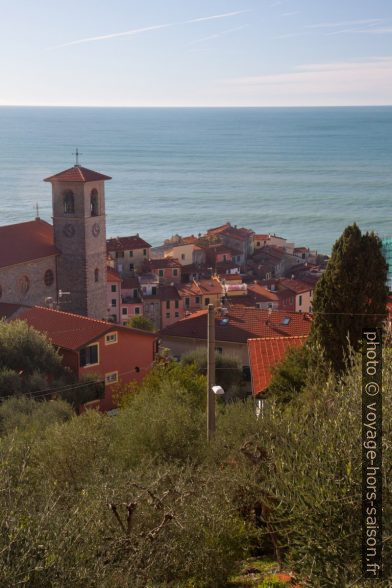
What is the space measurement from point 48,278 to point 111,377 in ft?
35.8

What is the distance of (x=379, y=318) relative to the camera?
14.1 m

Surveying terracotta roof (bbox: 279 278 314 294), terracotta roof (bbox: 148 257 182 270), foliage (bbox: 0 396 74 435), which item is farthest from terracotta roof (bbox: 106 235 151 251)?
foliage (bbox: 0 396 74 435)

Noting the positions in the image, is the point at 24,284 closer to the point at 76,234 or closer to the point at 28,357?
the point at 76,234

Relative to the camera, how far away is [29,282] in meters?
30.3

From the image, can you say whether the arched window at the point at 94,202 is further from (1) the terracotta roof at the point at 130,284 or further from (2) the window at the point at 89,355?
(2) the window at the point at 89,355

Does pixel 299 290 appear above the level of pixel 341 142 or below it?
below

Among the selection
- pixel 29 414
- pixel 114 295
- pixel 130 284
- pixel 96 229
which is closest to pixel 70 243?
pixel 96 229

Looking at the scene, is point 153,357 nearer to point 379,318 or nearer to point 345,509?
point 379,318

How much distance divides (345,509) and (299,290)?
37697 millimetres

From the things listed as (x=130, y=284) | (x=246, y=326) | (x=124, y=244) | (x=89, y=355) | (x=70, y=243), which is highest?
(x=70, y=243)

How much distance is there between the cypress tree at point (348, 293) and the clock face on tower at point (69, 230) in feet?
61.0

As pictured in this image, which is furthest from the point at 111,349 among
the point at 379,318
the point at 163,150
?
the point at 163,150

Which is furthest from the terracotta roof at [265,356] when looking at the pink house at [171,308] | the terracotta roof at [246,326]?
the pink house at [171,308]

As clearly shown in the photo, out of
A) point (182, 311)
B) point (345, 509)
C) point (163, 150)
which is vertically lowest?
point (182, 311)
